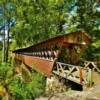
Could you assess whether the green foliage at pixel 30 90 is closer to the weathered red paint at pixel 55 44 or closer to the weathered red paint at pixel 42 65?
the weathered red paint at pixel 42 65

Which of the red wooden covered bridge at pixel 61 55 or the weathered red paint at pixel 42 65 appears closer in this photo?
the red wooden covered bridge at pixel 61 55

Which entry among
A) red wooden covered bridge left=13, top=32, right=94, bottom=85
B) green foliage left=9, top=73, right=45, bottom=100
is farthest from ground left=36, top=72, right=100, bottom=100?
green foliage left=9, top=73, right=45, bottom=100

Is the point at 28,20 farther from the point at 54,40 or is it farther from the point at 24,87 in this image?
the point at 24,87

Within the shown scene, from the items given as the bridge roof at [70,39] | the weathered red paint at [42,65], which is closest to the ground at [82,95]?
the weathered red paint at [42,65]

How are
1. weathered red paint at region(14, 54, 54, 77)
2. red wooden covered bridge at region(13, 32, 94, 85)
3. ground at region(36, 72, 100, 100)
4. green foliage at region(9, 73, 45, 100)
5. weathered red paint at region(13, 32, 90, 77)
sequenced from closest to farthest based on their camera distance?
ground at region(36, 72, 100, 100) → green foliage at region(9, 73, 45, 100) → red wooden covered bridge at region(13, 32, 94, 85) → weathered red paint at region(14, 54, 54, 77) → weathered red paint at region(13, 32, 90, 77)

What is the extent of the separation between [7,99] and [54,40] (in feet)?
31.9

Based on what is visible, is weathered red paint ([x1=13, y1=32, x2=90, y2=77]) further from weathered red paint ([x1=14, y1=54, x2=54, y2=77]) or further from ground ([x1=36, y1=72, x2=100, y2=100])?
ground ([x1=36, y1=72, x2=100, y2=100])

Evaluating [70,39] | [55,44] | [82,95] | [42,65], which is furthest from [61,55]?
[82,95]

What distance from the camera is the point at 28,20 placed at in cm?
3544

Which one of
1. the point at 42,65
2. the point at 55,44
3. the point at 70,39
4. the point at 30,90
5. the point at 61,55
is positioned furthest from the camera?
the point at 61,55

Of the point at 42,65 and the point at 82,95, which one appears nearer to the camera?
the point at 82,95

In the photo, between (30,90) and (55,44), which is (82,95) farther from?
(55,44)

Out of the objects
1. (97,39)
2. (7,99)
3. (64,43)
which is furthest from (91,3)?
(7,99)

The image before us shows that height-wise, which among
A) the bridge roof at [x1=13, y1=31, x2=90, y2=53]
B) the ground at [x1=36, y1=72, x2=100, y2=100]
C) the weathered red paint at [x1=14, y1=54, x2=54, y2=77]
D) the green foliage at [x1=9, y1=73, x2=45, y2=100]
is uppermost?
the bridge roof at [x1=13, y1=31, x2=90, y2=53]
